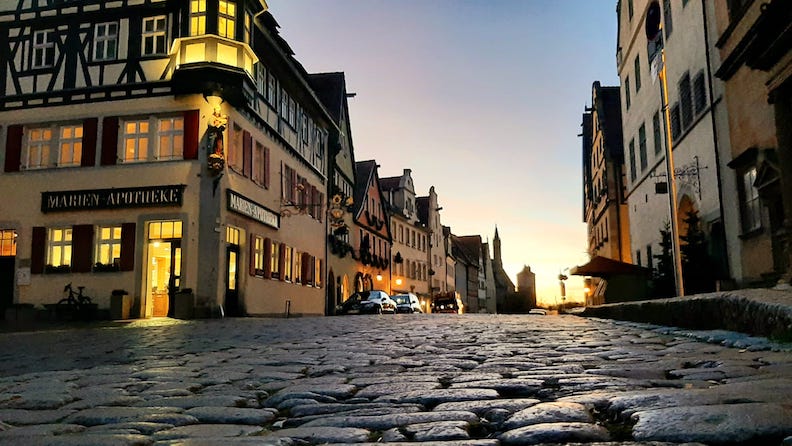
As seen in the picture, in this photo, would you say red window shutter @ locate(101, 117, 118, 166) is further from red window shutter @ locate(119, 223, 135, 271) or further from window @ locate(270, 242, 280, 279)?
window @ locate(270, 242, 280, 279)

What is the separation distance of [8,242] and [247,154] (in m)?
7.94

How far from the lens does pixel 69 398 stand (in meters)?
4.39

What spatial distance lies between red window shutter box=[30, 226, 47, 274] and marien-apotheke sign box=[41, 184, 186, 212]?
0.70m

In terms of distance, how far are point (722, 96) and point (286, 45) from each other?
16.8 m

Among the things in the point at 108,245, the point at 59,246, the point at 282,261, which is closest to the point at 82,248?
the point at 108,245

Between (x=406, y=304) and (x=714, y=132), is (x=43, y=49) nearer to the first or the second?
(x=714, y=132)

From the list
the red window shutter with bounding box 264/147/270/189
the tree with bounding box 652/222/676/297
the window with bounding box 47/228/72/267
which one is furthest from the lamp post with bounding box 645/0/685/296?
the window with bounding box 47/228/72/267

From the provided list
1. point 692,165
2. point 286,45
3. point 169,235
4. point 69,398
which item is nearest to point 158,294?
point 169,235

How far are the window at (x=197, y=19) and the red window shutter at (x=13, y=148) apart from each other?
655cm

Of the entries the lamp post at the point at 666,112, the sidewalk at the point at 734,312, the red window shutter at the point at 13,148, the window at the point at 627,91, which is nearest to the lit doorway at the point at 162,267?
the red window shutter at the point at 13,148

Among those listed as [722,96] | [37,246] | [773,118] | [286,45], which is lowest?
[37,246]

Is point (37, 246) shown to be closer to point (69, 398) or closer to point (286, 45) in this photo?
point (286, 45)

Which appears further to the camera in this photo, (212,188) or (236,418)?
(212,188)

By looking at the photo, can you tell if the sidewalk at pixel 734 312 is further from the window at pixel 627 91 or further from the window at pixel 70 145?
the window at pixel 627 91
